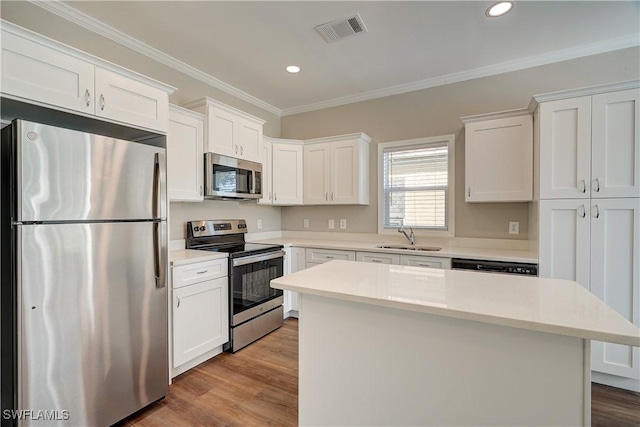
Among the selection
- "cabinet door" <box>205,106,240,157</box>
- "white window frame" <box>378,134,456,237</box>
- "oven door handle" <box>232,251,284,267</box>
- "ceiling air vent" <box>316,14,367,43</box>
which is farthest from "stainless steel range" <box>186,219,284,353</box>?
"ceiling air vent" <box>316,14,367,43</box>

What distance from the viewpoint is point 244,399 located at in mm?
2109

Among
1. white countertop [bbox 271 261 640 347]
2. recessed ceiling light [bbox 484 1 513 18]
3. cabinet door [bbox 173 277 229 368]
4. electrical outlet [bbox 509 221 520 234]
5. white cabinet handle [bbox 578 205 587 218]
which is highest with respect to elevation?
recessed ceiling light [bbox 484 1 513 18]

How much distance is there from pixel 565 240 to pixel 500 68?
6.02ft

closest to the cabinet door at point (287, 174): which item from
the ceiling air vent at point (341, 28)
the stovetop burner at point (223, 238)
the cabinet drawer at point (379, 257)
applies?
the stovetop burner at point (223, 238)

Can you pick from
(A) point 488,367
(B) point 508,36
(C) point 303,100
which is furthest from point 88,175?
(B) point 508,36

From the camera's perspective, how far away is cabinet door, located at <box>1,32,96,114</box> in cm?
151

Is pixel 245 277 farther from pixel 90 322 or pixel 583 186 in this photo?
pixel 583 186

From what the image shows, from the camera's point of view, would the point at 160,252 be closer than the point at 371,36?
Yes

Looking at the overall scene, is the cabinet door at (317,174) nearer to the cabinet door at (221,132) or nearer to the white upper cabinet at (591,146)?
the cabinet door at (221,132)

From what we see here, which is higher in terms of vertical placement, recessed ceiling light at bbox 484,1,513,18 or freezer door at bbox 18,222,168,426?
recessed ceiling light at bbox 484,1,513,18

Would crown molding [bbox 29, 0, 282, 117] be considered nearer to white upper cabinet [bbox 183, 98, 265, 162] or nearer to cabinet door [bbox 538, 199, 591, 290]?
white upper cabinet [bbox 183, 98, 265, 162]

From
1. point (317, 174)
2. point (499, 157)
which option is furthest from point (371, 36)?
point (317, 174)

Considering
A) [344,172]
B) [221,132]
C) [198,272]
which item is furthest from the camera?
[344,172]

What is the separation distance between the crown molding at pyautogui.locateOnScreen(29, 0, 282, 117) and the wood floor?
9.24 feet
